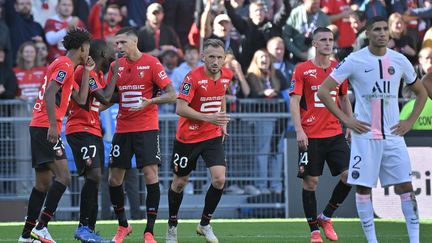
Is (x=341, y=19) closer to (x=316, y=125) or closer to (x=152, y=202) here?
(x=316, y=125)

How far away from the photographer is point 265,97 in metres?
19.0

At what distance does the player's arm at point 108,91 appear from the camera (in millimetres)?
12875

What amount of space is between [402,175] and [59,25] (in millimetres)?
9975

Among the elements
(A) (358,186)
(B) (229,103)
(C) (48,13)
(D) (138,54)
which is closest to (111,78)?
(D) (138,54)

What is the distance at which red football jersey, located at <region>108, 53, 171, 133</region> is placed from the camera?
13.2m

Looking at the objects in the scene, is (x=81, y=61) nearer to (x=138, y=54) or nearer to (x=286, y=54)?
(x=138, y=54)

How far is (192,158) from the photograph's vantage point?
Result: 13.3 meters

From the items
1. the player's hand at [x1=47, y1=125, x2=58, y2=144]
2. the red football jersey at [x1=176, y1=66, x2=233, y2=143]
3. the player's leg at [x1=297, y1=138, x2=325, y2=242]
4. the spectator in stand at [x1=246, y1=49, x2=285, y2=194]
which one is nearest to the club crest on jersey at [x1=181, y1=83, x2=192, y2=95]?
the red football jersey at [x1=176, y1=66, x2=233, y2=143]

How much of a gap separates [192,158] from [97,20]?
7.09 meters

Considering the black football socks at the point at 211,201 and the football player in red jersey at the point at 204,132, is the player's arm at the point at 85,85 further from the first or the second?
the black football socks at the point at 211,201

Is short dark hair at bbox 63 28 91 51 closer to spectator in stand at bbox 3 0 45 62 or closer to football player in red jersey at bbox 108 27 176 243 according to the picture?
football player in red jersey at bbox 108 27 176 243

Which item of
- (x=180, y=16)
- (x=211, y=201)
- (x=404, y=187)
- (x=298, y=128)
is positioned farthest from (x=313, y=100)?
(x=180, y=16)

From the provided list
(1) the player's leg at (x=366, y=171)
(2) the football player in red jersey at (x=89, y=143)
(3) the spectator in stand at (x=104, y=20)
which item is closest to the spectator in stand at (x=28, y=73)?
(3) the spectator in stand at (x=104, y=20)

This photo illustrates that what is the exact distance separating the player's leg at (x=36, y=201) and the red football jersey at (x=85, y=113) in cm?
64
